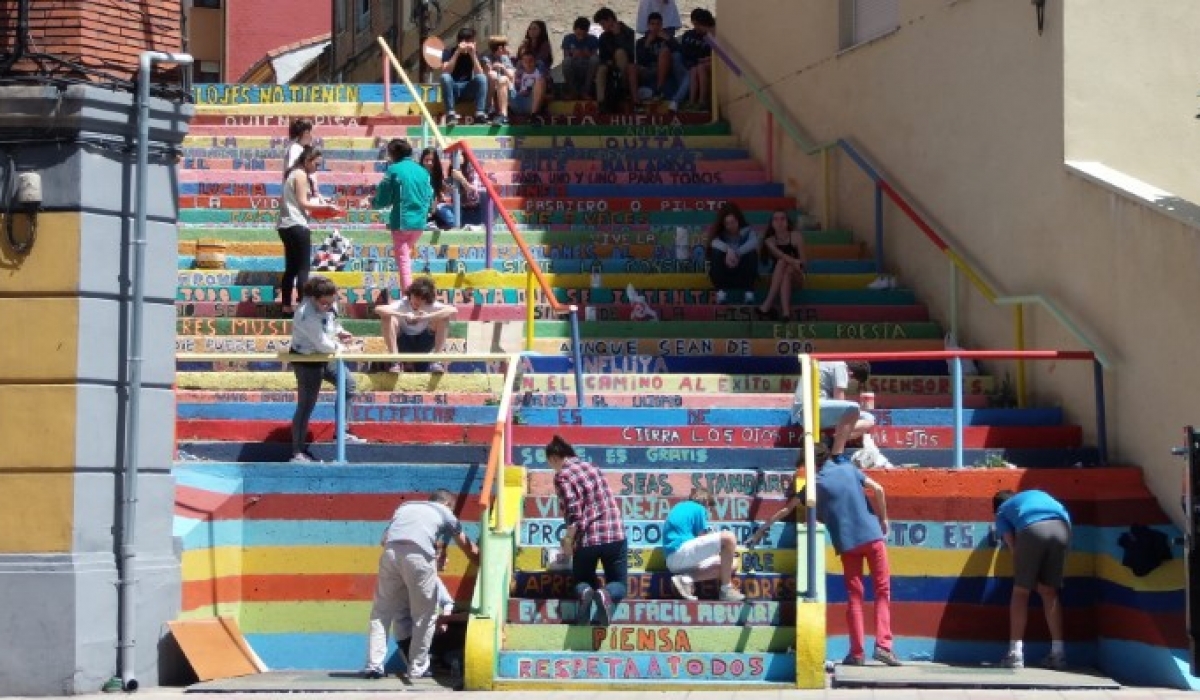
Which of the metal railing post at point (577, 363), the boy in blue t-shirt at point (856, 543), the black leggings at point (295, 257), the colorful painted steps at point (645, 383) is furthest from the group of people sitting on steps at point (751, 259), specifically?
the boy in blue t-shirt at point (856, 543)

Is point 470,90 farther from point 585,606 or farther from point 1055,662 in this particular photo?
point 1055,662

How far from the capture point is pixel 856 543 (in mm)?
17109

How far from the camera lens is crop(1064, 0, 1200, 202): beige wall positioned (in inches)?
792

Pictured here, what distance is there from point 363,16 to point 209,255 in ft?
73.1

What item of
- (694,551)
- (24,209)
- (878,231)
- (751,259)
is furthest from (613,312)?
(24,209)

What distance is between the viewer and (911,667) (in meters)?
17.2

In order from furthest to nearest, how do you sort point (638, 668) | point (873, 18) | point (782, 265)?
point (873, 18) → point (782, 265) → point (638, 668)

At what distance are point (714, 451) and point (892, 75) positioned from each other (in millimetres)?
6399

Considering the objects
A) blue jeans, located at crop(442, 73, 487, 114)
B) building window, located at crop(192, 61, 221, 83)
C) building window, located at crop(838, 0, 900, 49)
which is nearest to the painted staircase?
building window, located at crop(838, 0, 900, 49)

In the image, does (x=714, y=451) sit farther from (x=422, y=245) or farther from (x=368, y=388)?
(x=422, y=245)

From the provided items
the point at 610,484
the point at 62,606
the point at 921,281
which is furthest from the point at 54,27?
the point at 921,281

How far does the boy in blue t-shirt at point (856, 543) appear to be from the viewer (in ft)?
56.1

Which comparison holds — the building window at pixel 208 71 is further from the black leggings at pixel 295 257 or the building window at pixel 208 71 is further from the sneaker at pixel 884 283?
the sneaker at pixel 884 283

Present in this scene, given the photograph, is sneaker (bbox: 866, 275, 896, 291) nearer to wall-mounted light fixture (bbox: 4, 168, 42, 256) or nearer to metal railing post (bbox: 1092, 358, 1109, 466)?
metal railing post (bbox: 1092, 358, 1109, 466)
